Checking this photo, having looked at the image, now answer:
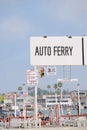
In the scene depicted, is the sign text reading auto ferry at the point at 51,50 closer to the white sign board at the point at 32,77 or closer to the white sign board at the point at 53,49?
the white sign board at the point at 53,49

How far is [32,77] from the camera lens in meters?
20.3

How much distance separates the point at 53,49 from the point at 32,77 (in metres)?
2.18

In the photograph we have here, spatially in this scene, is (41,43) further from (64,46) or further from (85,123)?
(85,123)

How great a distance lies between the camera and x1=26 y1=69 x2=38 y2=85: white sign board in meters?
20.1

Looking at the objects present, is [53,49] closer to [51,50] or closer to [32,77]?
[51,50]

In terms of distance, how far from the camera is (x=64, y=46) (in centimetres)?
2172

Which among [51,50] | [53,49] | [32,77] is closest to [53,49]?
[53,49]

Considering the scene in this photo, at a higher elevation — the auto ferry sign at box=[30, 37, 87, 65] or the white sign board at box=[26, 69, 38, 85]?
the auto ferry sign at box=[30, 37, 87, 65]

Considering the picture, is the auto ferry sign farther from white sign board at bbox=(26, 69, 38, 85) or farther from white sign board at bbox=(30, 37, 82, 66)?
white sign board at bbox=(26, 69, 38, 85)

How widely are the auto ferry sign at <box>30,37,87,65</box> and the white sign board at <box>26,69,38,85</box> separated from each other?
1335 millimetres

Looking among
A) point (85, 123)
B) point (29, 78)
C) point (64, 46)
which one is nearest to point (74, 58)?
→ point (64, 46)

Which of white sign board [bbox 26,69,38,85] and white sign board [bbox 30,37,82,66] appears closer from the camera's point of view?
white sign board [bbox 26,69,38,85]

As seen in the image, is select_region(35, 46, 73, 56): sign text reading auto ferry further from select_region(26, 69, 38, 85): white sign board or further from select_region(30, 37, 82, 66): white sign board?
select_region(26, 69, 38, 85): white sign board

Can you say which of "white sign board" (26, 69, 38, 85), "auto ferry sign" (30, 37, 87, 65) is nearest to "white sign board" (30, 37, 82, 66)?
"auto ferry sign" (30, 37, 87, 65)
